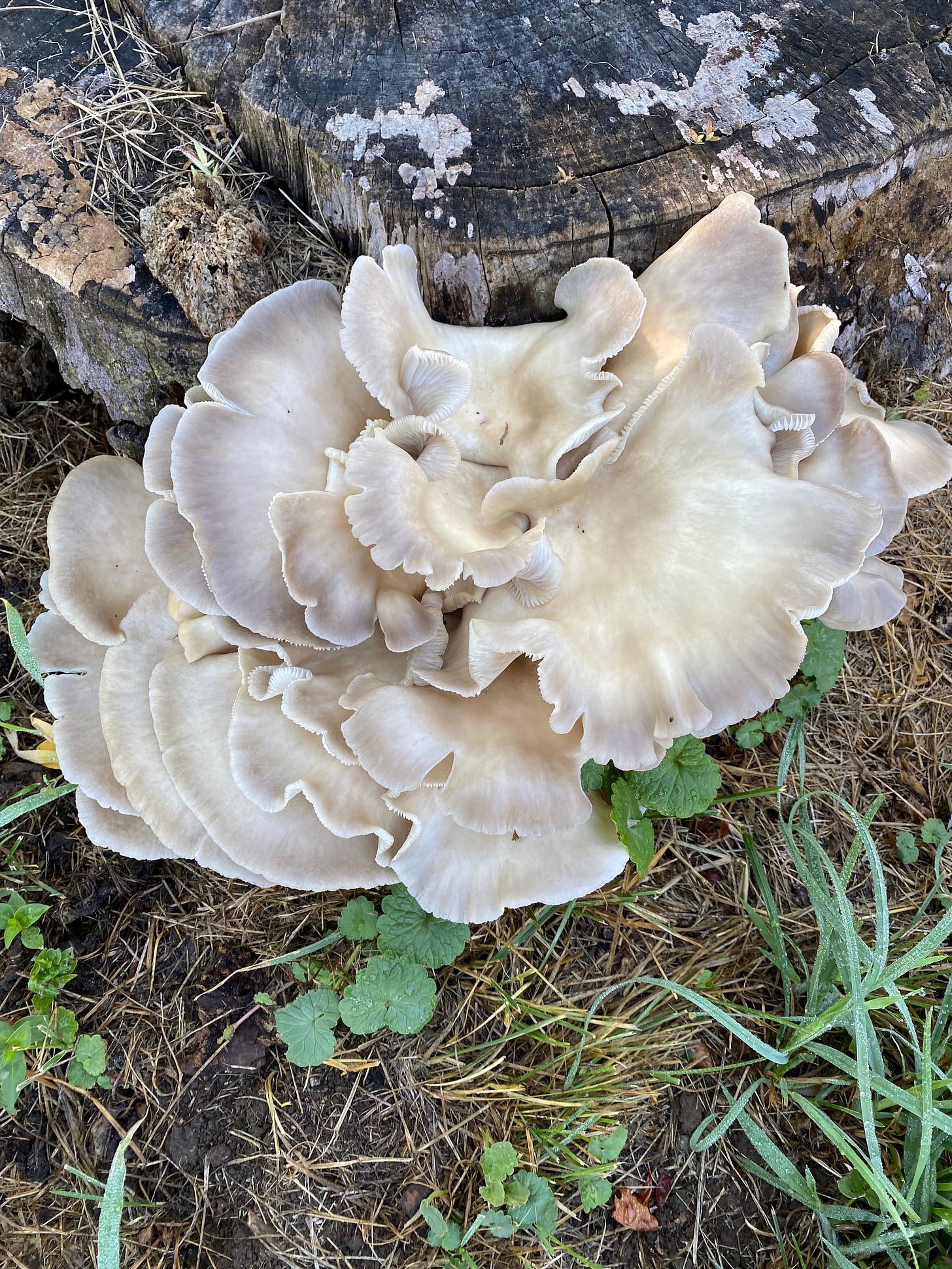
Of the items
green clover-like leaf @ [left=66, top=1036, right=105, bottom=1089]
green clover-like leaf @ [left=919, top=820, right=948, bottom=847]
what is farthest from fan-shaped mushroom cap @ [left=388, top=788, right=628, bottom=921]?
green clover-like leaf @ [left=919, top=820, right=948, bottom=847]

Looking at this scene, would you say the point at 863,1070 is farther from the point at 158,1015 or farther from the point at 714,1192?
the point at 158,1015

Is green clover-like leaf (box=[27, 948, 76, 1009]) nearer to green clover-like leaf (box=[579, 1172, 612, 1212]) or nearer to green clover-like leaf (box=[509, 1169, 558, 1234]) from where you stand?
green clover-like leaf (box=[509, 1169, 558, 1234])

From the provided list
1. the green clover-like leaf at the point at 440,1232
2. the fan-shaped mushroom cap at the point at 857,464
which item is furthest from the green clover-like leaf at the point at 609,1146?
the fan-shaped mushroom cap at the point at 857,464

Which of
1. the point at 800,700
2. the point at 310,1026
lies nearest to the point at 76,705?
the point at 310,1026

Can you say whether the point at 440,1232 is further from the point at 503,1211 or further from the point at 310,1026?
the point at 310,1026

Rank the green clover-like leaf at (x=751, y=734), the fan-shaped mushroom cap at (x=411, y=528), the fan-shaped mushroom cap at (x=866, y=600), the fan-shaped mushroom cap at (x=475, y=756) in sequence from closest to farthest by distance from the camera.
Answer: the fan-shaped mushroom cap at (x=411, y=528) → the fan-shaped mushroom cap at (x=475, y=756) → the fan-shaped mushroom cap at (x=866, y=600) → the green clover-like leaf at (x=751, y=734)

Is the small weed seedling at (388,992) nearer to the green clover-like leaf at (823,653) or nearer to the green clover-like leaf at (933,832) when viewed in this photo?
the green clover-like leaf at (823,653)
